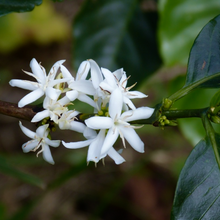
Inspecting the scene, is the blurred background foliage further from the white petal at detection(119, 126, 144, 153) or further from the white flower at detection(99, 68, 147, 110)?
the white petal at detection(119, 126, 144, 153)

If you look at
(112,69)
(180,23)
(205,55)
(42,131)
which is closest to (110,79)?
(42,131)

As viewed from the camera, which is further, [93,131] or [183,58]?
[183,58]

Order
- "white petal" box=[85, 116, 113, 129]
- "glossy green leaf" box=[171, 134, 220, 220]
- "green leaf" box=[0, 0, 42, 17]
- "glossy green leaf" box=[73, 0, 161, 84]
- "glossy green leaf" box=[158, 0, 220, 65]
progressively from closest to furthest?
"white petal" box=[85, 116, 113, 129]
"glossy green leaf" box=[171, 134, 220, 220]
"green leaf" box=[0, 0, 42, 17]
"glossy green leaf" box=[158, 0, 220, 65]
"glossy green leaf" box=[73, 0, 161, 84]

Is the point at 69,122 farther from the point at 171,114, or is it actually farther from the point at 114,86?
the point at 171,114

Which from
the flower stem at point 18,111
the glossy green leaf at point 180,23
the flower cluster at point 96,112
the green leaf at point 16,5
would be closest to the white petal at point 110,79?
the flower cluster at point 96,112

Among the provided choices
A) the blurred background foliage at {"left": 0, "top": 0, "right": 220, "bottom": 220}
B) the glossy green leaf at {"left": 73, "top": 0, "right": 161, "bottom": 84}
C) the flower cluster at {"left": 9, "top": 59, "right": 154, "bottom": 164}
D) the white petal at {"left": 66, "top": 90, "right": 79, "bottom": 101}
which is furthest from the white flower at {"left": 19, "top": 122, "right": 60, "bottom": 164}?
the glossy green leaf at {"left": 73, "top": 0, "right": 161, "bottom": 84}

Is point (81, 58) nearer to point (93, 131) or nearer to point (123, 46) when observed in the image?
point (123, 46)

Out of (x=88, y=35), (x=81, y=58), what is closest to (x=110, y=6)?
(x=88, y=35)
